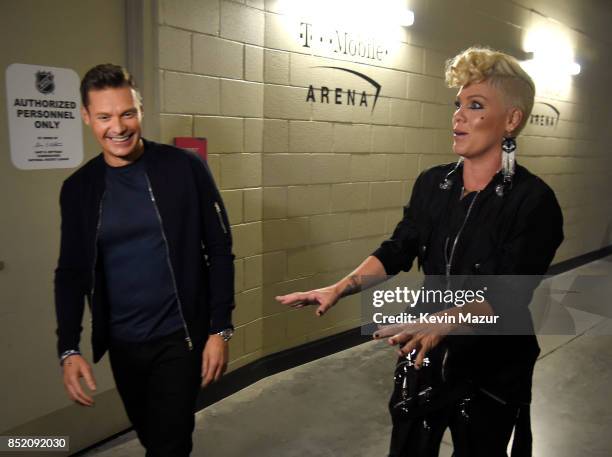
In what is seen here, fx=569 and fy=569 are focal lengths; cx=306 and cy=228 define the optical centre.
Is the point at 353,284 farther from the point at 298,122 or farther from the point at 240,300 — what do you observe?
the point at 298,122

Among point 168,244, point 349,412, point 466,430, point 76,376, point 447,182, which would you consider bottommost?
point 349,412

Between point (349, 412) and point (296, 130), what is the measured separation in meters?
1.66

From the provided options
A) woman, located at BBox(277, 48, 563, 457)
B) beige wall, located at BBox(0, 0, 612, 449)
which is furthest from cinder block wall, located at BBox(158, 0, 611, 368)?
woman, located at BBox(277, 48, 563, 457)

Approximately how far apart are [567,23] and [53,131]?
5.75 meters

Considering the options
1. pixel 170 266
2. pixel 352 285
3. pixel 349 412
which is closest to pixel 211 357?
pixel 170 266

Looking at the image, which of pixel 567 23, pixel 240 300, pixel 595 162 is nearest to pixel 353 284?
pixel 240 300

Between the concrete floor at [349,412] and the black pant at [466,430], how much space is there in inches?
42.4

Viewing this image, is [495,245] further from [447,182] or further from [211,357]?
[211,357]

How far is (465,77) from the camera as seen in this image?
169cm

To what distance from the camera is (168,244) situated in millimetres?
1690

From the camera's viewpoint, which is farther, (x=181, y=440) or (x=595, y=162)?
(x=595, y=162)

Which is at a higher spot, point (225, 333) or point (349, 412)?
point (225, 333)

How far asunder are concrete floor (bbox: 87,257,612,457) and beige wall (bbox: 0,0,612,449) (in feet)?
0.80

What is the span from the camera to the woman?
1.58m
